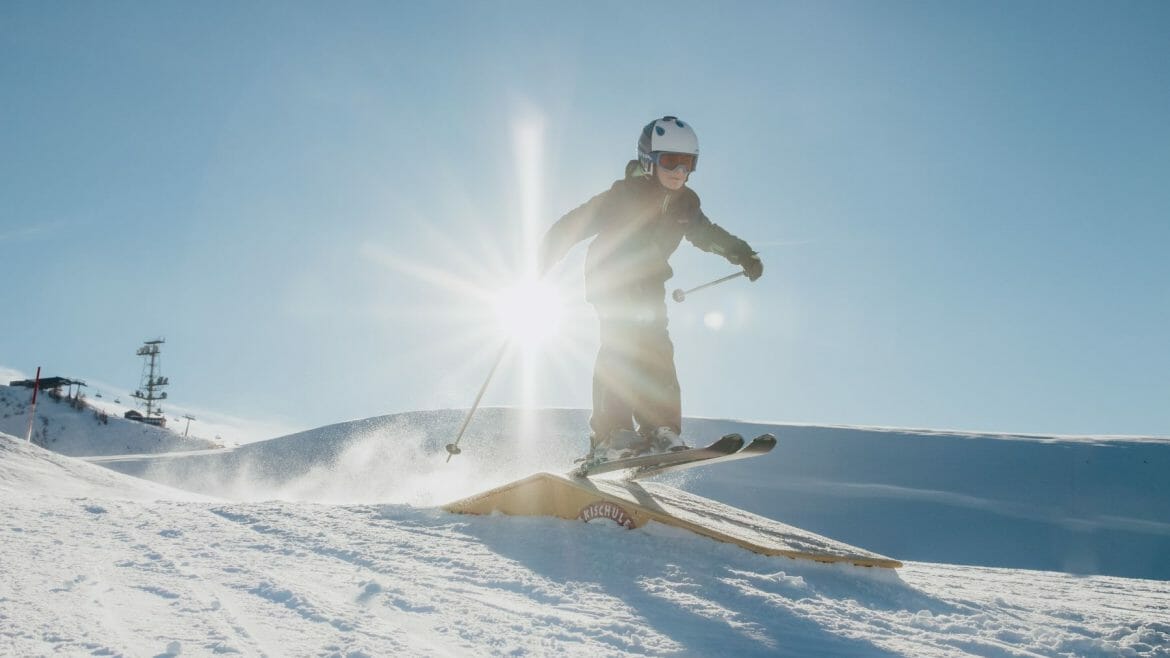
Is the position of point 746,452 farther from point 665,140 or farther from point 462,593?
point 462,593

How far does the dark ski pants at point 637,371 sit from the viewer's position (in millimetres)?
4453

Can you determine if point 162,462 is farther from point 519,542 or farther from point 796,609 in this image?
point 796,609

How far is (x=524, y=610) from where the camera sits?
220 cm

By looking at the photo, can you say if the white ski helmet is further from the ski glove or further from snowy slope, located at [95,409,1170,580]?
snowy slope, located at [95,409,1170,580]

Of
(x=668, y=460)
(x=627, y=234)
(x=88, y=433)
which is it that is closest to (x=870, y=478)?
(x=668, y=460)

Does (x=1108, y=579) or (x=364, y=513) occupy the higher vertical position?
(x=364, y=513)

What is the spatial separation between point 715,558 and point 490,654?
1588 mm

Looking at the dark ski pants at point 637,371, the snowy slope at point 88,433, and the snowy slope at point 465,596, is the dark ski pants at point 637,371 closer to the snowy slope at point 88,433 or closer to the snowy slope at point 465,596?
the snowy slope at point 465,596

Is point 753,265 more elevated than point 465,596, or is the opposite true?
point 753,265

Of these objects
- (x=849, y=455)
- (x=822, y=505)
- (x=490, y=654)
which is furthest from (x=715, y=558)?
(x=849, y=455)

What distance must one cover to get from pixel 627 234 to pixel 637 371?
91cm

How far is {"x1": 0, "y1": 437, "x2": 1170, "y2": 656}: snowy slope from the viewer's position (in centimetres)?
186

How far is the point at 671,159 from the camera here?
4496 millimetres

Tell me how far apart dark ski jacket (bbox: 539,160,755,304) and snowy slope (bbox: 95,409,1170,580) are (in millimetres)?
4362
